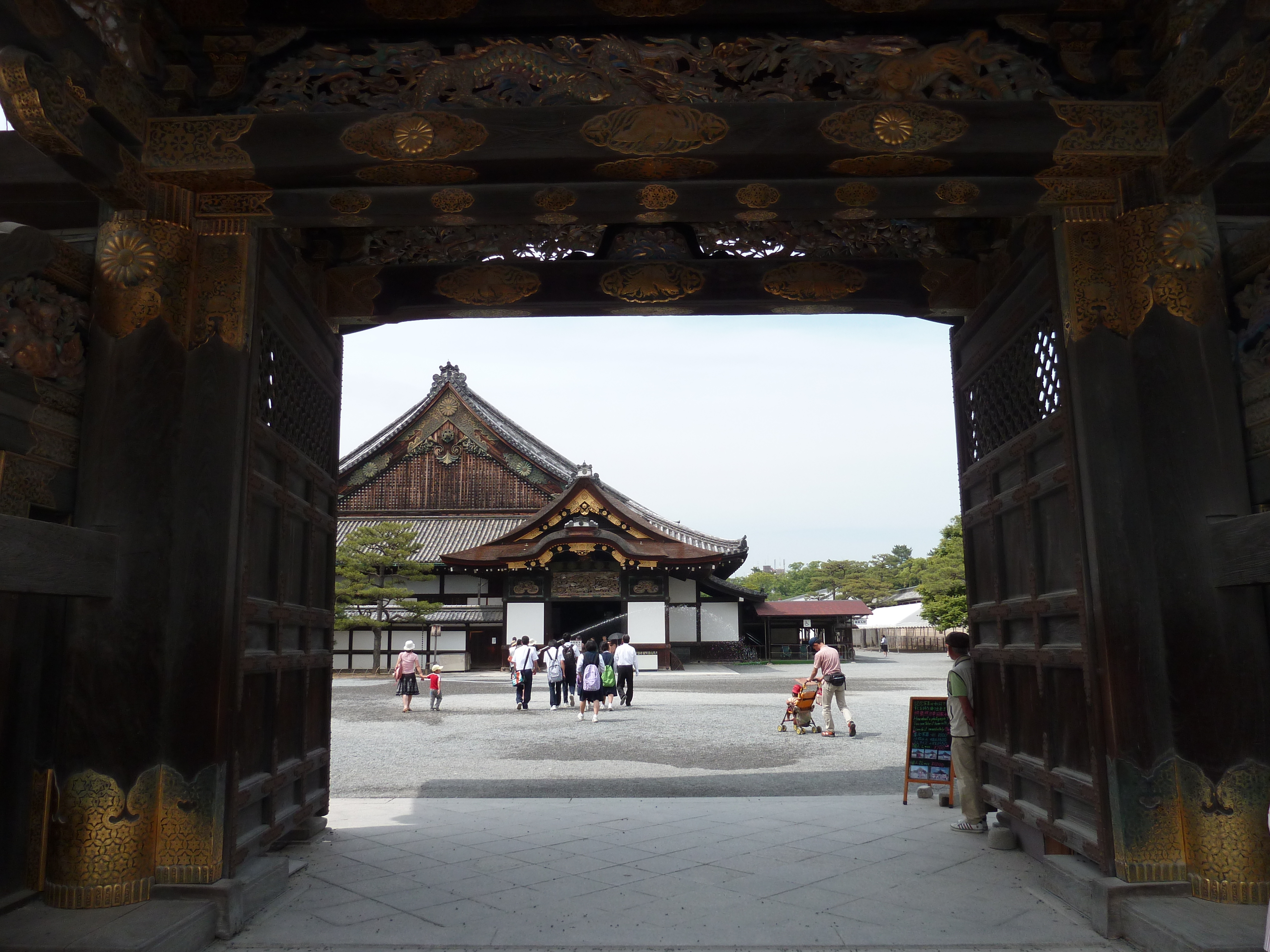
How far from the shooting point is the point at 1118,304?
458 cm

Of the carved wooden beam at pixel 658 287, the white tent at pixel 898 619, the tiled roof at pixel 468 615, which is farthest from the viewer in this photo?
the white tent at pixel 898 619

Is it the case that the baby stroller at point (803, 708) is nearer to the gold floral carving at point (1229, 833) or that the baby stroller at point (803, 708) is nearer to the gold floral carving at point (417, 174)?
the gold floral carving at point (1229, 833)

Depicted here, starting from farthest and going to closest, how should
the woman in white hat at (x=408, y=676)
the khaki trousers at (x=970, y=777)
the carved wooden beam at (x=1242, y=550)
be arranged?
the woman in white hat at (x=408, y=676) < the khaki trousers at (x=970, y=777) < the carved wooden beam at (x=1242, y=550)

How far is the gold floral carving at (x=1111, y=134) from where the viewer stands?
14.4 feet

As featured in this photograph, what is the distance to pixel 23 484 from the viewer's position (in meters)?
4.00

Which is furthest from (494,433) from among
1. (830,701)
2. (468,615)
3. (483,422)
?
(830,701)

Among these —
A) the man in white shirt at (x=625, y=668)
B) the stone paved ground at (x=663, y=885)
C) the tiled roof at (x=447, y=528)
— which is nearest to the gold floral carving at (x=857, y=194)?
the stone paved ground at (x=663, y=885)

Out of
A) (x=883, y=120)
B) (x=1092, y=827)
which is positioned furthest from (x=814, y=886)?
(x=883, y=120)

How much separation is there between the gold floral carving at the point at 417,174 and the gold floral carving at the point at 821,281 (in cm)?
278

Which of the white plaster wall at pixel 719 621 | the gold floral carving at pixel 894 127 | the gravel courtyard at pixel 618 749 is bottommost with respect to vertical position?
the gravel courtyard at pixel 618 749

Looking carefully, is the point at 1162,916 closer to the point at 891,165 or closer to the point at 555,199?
the point at 891,165

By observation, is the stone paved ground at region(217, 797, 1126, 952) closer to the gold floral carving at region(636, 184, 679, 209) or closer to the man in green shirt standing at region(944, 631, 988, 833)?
the man in green shirt standing at region(944, 631, 988, 833)

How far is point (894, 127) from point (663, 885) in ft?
13.7

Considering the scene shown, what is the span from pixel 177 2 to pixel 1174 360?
5265mm
